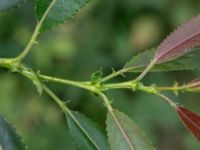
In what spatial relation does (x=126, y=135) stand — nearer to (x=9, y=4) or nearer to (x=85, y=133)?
(x=85, y=133)

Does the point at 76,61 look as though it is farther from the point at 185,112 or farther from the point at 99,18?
the point at 185,112

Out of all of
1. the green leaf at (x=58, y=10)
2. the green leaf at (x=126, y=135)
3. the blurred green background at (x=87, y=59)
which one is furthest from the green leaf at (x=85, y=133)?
the blurred green background at (x=87, y=59)

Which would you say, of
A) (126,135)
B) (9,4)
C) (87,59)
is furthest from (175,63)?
(87,59)

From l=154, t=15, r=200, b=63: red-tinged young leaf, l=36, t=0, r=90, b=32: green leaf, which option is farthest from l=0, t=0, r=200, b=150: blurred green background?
l=154, t=15, r=200, b=63: red-tinged young leaf

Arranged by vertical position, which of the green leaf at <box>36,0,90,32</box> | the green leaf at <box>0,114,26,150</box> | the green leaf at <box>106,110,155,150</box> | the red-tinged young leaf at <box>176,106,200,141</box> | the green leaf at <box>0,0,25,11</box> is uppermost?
the green leaf at <box>0,0,25,11</box>

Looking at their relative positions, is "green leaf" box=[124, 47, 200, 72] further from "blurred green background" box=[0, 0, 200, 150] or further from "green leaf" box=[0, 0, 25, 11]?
"blurred green background" box=[0, 0, 200, 150]

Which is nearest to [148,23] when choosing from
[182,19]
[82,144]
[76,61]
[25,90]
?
[182,19]
